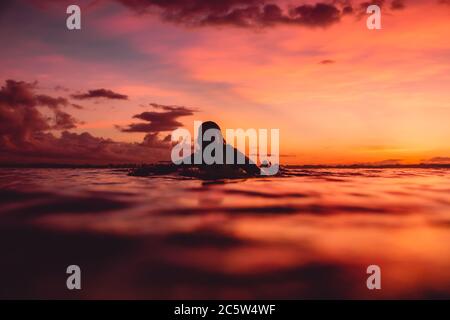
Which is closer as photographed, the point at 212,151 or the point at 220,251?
the point at 220,251

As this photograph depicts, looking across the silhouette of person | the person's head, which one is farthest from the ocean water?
the person's head

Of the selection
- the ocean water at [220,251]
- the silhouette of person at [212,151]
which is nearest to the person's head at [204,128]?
the silhouette of person at [212,151]

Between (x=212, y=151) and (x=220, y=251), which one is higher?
(x=212, y=151)

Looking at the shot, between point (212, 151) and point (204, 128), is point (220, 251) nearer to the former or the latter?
point (212, 151)

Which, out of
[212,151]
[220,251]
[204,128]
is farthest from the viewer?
[204,128]

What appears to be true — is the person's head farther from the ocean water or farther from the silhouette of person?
the ocean water

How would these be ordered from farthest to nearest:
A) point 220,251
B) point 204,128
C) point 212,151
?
point 204,128 → point 212,151 → point 220,251

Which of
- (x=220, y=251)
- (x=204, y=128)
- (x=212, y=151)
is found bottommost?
(x=220, y=251)

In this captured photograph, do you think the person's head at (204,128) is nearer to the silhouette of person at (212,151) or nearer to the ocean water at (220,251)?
the silhouette of person at (212,151)

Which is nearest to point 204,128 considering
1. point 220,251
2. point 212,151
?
point 212,151
